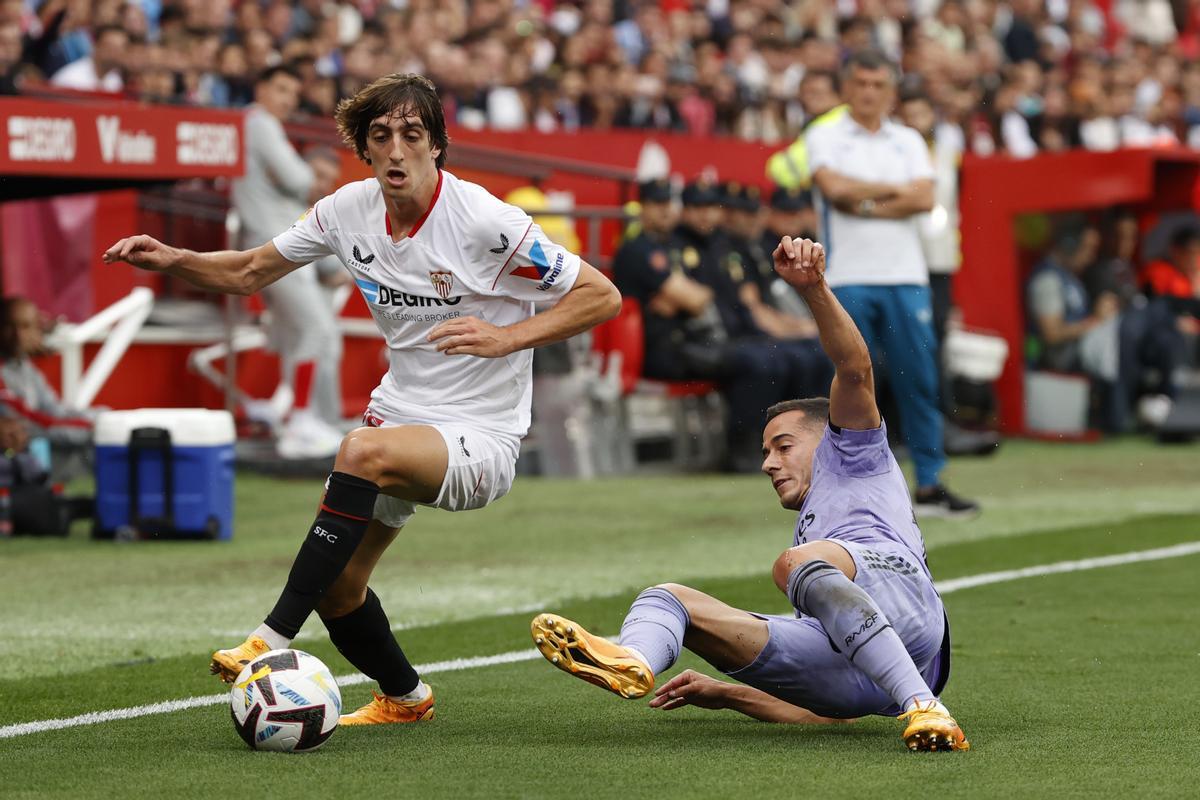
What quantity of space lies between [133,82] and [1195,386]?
934 centimetres

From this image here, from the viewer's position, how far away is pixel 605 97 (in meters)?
18.1

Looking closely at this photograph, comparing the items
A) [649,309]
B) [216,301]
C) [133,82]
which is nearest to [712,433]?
[649,309]

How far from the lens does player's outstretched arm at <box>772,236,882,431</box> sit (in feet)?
17.0

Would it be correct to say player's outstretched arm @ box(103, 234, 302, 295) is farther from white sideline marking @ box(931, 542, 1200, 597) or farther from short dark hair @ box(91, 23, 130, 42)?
short dark hair @ box(91, 23, 130, 42)

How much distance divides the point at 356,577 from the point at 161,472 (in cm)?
518

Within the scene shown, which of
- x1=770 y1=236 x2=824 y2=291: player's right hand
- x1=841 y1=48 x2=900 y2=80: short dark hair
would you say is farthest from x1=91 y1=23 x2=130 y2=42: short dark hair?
x1=770 y1=236 x2=824 y2=291: player's right hand

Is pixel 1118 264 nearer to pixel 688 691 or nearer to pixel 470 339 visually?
pixel 688 691

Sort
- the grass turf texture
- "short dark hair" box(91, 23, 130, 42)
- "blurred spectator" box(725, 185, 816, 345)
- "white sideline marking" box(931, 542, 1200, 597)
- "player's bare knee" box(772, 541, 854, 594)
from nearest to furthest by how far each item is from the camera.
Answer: the grass turf texture, "player's bare knee" box(772, 541, 854, 594), "white sideline marking" box(931, 542, 1200, 597), "short dark hair" box(91, 23, 130, 42), "blurred spectator" box(725, 185, 816, 345)

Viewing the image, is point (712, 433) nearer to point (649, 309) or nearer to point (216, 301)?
point (649, 309)

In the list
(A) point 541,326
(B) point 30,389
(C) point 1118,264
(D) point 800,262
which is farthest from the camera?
(C) point 1118,264

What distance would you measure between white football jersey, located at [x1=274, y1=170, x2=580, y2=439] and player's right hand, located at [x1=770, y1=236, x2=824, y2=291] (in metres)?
0.79

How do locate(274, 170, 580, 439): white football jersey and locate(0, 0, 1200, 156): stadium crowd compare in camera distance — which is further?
locate(0, 0, 1200, 156): stadium crowd

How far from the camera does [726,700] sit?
18.9ft

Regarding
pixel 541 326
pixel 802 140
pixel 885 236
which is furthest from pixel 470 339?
pixel 802 140
